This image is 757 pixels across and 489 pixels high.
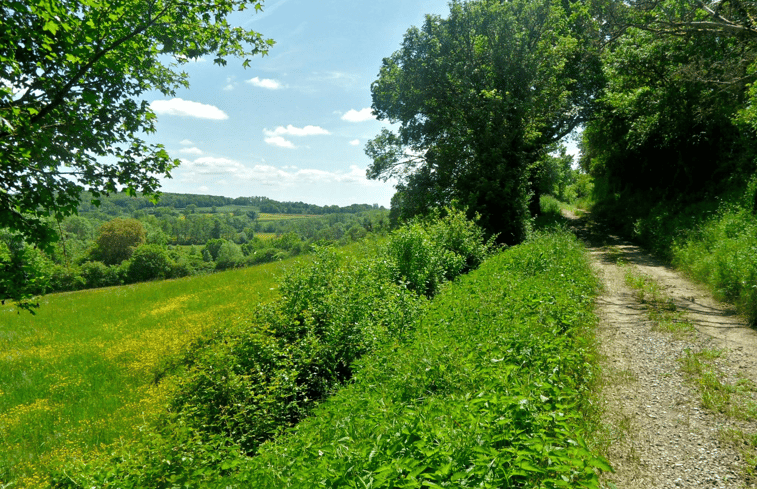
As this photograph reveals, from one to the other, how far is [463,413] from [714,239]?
12.2 m

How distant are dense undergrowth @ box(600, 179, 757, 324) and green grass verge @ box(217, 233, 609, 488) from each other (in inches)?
150

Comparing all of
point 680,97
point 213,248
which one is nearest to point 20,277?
point 680,97

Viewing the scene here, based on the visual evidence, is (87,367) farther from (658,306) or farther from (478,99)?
(478,99)

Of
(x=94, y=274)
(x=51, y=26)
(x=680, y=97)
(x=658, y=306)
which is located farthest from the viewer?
(x=94, y=274)

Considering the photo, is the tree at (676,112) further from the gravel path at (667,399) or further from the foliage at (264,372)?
the foliage at (264,372)

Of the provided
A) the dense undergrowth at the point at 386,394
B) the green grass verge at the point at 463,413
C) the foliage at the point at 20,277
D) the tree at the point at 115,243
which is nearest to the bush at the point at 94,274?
the tree at the point at 115,243

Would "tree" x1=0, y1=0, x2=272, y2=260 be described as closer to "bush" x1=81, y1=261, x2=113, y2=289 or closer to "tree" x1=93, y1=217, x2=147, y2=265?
"bush" x1=81, y1=261, x2=113, y2=289

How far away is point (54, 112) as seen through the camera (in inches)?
199

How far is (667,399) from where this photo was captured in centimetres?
484

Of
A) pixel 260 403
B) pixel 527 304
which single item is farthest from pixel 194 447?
pixel 527 304

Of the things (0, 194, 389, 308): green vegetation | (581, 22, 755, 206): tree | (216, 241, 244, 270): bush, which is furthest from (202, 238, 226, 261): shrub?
(581, 22, 755, 206): tree

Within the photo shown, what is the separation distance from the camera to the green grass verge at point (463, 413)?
2750mm

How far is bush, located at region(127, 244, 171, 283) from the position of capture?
48344 millimetres

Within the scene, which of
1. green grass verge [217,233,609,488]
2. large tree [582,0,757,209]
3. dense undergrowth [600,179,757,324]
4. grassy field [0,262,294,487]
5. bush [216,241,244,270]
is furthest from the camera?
bush [216,241,244,270]
